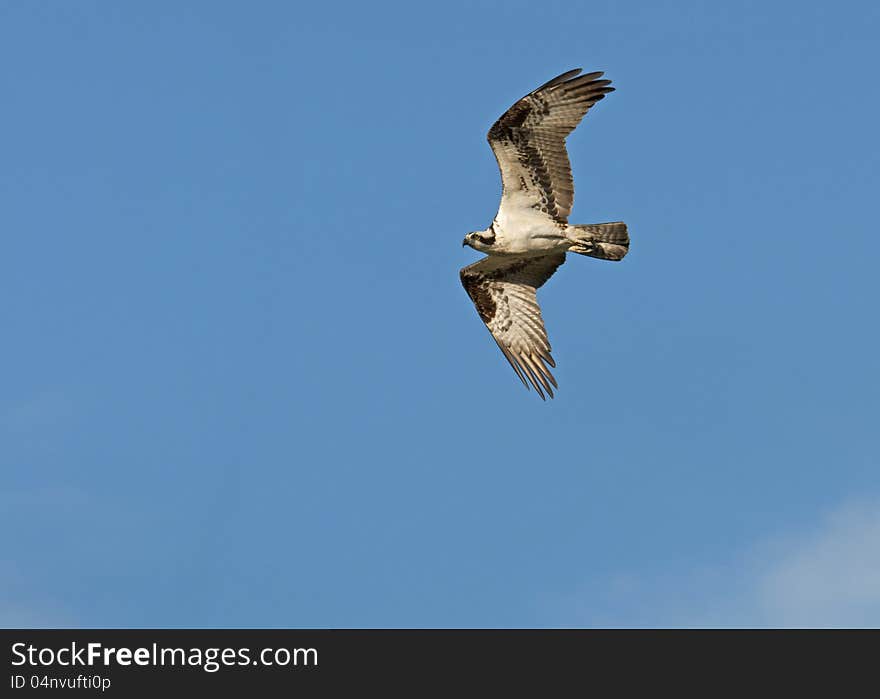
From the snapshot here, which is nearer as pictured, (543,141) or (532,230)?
(543,141)

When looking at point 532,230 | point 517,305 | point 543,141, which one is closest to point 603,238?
point 532,230

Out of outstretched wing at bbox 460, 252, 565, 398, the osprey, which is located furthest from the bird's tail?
outstretched wing at bbox 460, 252, 565, 398

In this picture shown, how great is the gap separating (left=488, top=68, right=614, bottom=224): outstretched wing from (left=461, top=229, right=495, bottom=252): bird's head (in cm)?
57

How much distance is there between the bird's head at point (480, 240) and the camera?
78.5ft

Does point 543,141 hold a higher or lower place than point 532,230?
higher

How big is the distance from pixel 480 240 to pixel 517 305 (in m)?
1.80

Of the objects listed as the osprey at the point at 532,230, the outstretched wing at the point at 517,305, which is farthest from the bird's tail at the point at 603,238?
the outstretched wing at the point at 517,305

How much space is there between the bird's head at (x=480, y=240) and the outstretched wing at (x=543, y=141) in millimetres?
567

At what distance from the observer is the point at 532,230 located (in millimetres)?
23750

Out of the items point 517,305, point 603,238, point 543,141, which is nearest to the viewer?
point 543,141

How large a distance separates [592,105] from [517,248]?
257cm

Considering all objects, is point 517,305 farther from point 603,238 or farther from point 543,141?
point 543,141
